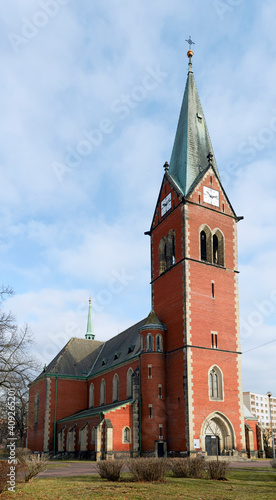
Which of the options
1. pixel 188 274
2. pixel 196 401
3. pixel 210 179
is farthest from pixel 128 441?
pixel 210 179

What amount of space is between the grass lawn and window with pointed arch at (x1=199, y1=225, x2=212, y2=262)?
79.5 feet

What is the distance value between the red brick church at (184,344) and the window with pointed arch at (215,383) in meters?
0.08

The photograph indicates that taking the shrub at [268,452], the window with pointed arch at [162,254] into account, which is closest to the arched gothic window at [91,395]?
the window with pointed arch at [162,254]

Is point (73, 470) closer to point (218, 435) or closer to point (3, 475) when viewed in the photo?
point (3, 475)

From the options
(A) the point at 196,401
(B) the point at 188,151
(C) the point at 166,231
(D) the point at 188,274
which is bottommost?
(A) the point at 196,401

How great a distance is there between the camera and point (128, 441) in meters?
37.9

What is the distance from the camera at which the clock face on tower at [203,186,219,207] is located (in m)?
43.3

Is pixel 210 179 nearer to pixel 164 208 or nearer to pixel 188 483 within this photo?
pixel 164 208

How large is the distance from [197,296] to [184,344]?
446 centimetres

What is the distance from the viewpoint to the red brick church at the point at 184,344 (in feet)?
121

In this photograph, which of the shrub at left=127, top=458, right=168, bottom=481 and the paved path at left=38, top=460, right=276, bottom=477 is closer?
the shrub at left=127, top=458, right=168, bottom=481

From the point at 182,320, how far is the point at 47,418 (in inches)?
939

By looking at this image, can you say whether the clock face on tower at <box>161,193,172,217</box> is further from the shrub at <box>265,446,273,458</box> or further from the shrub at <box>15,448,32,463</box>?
the shrub at <box>265,446,273,458</box>

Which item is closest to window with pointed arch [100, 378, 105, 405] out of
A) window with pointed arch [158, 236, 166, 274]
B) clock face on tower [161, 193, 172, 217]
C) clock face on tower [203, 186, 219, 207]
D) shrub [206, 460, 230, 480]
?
window with pointed arch [158, 236, 166, 274]
